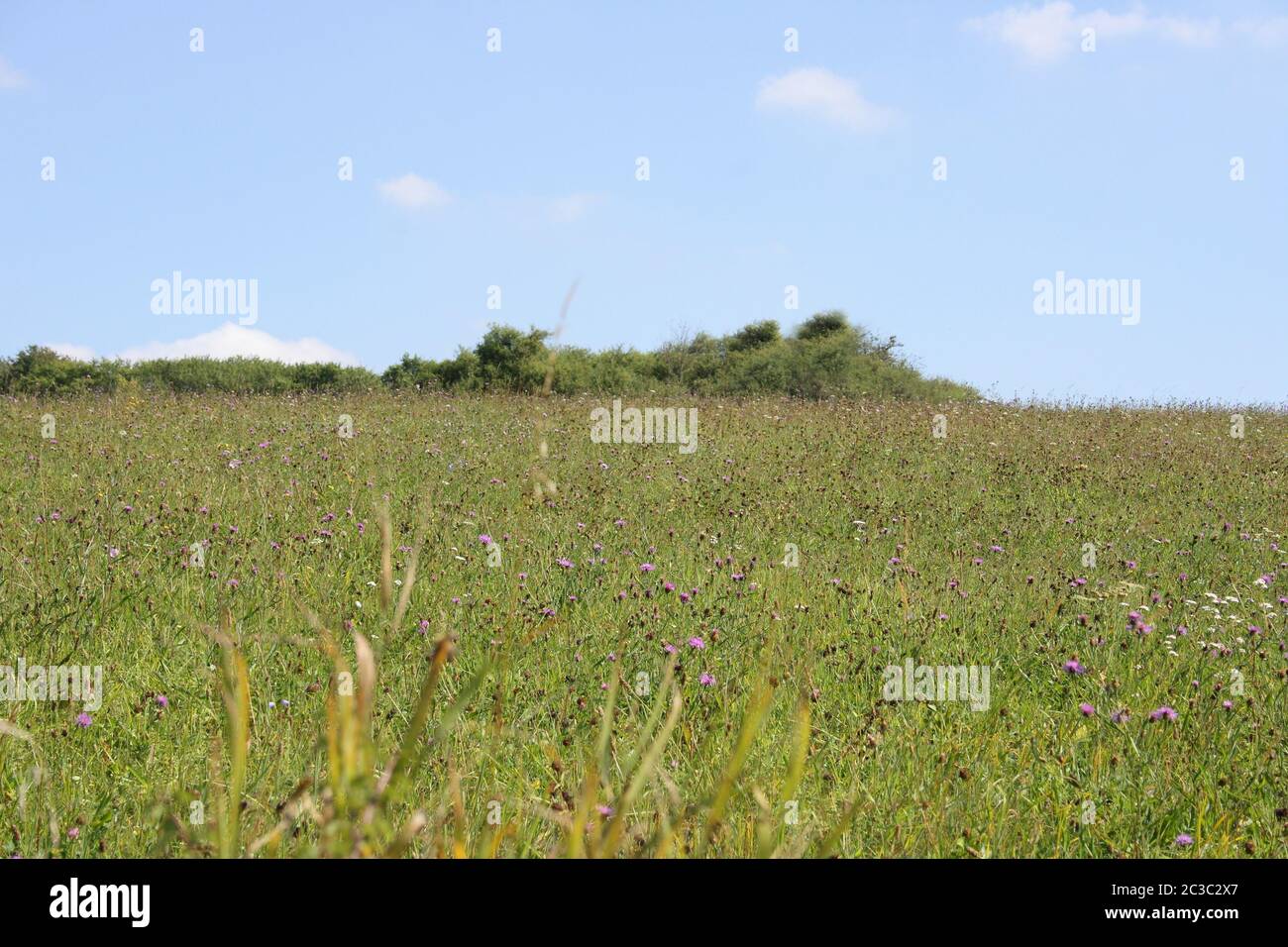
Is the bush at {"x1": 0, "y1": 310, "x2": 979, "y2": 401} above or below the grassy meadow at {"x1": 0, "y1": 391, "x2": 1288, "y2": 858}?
above

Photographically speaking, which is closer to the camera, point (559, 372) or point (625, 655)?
point (625, 655)

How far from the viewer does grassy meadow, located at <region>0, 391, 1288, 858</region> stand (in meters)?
2.73

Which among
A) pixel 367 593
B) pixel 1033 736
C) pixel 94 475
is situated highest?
pixel 94 475

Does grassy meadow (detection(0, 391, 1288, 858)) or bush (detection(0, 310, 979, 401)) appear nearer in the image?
grassy meadow (detection(0, 391, 1288, 858))

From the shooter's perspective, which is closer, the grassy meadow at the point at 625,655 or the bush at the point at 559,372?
the grassy meadow at the point at 625,655

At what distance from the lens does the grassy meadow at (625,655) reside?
2729 millimetres

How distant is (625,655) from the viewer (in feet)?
15.2

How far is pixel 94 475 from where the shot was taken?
8570 mm

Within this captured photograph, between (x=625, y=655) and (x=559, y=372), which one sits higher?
(x=559, y=372)

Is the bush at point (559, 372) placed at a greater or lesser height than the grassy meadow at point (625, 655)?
greater
